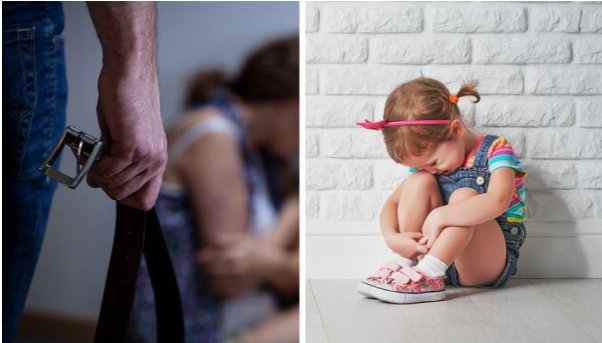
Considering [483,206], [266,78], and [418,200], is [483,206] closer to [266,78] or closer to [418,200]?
[418,200]

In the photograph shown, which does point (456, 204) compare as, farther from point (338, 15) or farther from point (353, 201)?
point (338, 15)

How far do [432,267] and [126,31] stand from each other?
3.62 feet

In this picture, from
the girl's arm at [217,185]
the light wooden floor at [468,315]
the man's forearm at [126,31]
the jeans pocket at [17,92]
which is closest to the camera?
the girl's arm at [217,185]

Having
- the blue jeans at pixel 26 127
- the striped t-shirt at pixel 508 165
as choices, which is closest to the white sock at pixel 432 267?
the striped t-shirt at pixel 508 165

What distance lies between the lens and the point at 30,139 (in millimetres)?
742

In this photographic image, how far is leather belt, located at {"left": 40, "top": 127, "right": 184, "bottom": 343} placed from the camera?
1.90ft

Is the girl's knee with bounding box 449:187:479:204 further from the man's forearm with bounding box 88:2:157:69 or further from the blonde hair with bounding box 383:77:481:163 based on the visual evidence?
the man's forearm with bounding box 88:2:157:69

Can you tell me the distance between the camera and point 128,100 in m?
0.57

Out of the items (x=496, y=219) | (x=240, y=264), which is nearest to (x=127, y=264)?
(x=240, y=264)

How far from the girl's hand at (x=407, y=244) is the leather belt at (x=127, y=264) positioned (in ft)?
3.31

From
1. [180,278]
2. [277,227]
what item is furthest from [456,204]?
[277,227]

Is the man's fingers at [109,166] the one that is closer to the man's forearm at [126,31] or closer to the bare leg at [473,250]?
the man's forearm at [126,31]

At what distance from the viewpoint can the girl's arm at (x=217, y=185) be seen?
1.07 feet

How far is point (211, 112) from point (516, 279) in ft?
5.12
